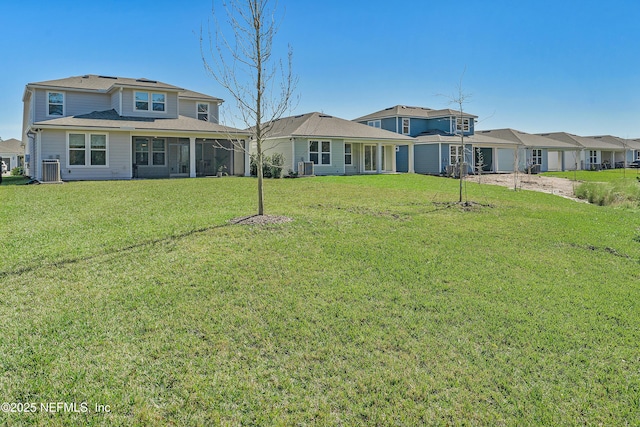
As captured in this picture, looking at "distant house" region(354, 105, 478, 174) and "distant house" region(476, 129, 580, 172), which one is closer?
"distant house" region(354, 105, 478, 174)

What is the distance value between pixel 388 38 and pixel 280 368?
16717 mm

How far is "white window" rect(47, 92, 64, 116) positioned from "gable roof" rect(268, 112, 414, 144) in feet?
39.3

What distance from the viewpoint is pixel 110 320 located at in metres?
4.72

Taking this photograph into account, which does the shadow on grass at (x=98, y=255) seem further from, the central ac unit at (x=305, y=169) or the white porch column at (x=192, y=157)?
the central ac unit at (x=305, y=169)

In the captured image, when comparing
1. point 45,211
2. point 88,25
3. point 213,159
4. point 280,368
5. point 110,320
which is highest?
point 88,25

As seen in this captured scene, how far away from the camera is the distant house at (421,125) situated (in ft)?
115

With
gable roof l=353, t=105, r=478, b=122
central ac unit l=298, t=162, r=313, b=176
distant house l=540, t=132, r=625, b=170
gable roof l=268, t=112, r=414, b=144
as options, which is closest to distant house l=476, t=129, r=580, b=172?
distant house l=540, t=132, r=625, b=170

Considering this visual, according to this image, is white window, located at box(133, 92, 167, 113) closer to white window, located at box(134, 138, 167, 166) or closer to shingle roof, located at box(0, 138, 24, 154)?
white window, located at box(134, 138, 167, 166)

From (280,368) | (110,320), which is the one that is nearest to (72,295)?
(110,320)

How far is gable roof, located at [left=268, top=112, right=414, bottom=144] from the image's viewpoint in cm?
2821

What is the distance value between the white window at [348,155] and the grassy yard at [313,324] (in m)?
21.3

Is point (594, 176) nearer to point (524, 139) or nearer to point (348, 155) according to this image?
point (524, 139)

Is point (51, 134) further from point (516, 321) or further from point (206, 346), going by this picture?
point (516, 321)

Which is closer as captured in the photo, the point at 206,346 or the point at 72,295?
the point at 206,346
